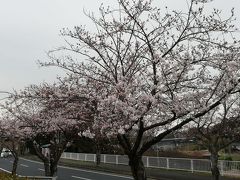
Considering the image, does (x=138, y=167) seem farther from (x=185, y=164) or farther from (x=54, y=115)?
(x=185, y=164)

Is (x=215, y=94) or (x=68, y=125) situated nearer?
(x=215, y=94)

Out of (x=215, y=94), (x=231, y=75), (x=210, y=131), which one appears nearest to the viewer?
(x=231, y=75)

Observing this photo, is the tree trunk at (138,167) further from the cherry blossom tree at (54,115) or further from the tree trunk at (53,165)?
the tree trunk at (53,165)

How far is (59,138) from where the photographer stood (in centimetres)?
1521

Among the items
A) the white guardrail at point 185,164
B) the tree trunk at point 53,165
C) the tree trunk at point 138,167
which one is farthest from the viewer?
the white guardrail at point 185,164

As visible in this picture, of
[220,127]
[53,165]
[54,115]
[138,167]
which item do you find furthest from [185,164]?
[138,167]

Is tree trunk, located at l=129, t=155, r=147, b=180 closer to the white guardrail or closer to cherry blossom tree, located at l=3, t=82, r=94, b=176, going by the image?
cherry blossom tree, located at l=3, t=82, r=94, b=176

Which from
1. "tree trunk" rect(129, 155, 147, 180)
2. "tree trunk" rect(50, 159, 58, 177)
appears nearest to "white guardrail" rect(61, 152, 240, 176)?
"tree trunk" rect(50, 159, 58, 177)

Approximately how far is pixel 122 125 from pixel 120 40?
2069mm

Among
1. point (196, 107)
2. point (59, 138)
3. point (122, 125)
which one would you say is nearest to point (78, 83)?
point (122, 125)

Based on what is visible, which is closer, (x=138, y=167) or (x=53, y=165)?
(x=138, y=167)

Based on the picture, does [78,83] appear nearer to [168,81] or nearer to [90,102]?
[90,102]

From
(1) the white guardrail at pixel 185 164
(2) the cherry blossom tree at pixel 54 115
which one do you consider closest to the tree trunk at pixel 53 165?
(2) the cherry blossom tree at pixel 54 115

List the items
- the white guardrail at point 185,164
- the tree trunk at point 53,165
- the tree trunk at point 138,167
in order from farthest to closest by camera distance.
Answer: the white guardrail at point 185,164 < the tree trunk at point 53,165 < the tree trunk at point 138,167
